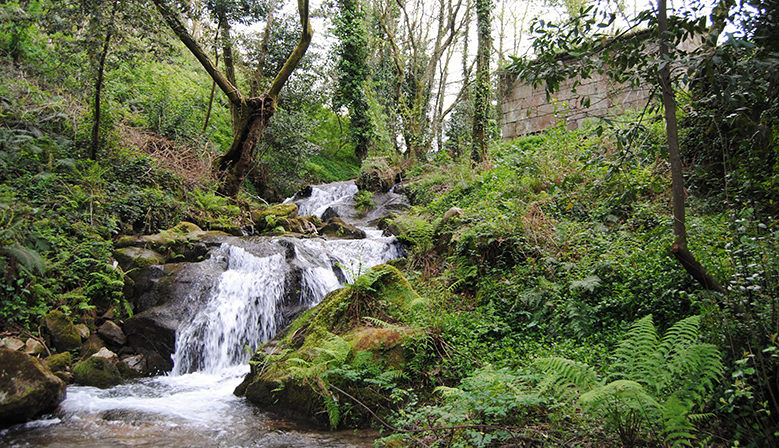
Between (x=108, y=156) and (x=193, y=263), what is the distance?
12.2 feet

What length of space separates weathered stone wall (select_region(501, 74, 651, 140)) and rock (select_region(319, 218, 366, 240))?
6.16 m

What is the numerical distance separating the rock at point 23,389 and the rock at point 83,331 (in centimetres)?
166

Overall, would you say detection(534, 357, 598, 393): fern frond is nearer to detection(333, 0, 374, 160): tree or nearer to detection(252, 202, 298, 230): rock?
detection(252, 202, 298, 230): rock

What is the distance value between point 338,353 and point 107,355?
3.98 m

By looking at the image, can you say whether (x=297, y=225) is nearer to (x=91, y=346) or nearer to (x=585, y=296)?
(x=91, y=346)

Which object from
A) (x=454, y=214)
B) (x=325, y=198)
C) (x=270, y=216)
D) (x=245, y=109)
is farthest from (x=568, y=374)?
(x=325, y=198)

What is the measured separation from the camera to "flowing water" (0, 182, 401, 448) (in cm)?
422

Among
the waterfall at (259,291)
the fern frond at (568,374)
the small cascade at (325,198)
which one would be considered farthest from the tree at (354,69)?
the fern frond at (568,374)

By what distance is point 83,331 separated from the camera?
6.56 meters

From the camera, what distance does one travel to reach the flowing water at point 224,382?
13.8 ft

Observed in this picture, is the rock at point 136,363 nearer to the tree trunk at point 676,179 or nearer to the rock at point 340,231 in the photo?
the rock at point 340,231

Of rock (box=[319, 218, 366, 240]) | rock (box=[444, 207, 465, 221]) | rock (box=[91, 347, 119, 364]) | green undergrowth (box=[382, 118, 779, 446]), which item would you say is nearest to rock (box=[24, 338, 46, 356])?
rock (box=[91, 347, 119, 364])

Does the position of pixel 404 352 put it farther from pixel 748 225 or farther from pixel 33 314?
pixel 33 314

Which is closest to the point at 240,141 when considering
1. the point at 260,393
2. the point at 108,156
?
the point at 108,156
